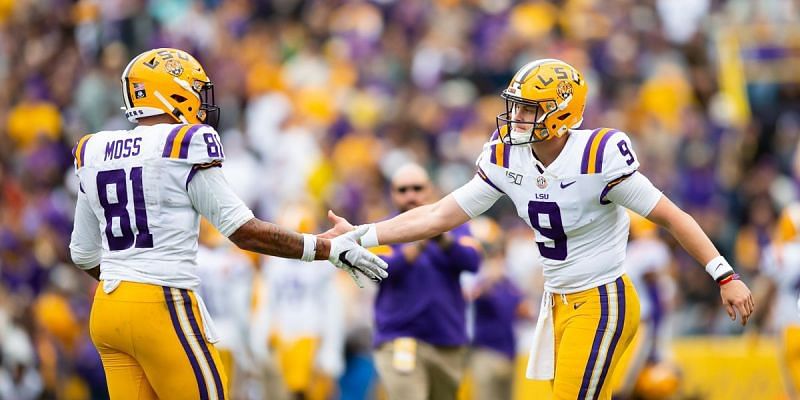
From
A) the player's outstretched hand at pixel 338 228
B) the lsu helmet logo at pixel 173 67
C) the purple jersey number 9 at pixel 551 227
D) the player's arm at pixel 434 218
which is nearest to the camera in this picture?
the lsu helmet logo at pixel 173 67

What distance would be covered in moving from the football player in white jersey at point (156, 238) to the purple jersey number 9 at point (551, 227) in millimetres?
1245

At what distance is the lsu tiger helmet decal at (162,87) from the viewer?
6066 millimetres

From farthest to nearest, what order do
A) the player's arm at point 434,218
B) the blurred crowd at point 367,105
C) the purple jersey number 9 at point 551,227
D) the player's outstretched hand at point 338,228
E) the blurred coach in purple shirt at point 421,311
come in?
the blurred crowd at point 367,105 < the blurred coach in purple shirt at point 421,311 < the player's arm at point 434,218 < the player's outstretched hand at point 338,228 < the purple jersey number 9 at point 551,227

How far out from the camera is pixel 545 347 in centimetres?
660

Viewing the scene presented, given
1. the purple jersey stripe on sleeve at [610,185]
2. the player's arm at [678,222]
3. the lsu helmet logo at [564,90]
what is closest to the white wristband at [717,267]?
the player's arm at [678,222]

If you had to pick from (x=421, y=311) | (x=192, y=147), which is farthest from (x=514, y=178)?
(x=421, y=311)

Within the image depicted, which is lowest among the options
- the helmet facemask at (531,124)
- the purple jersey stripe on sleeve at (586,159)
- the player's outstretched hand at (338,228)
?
the player's outstretched hand at (338,228)

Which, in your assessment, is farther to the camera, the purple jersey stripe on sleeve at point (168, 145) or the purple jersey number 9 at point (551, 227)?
the purple jersey number 9 at point (551, 227)

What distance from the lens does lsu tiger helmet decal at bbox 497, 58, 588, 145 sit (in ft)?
21.0

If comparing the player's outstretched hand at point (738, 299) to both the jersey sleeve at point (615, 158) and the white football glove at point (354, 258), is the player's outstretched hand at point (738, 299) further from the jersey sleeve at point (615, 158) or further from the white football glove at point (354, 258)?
the white football glove at point (354, 258)

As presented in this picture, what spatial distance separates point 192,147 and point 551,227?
1.81m

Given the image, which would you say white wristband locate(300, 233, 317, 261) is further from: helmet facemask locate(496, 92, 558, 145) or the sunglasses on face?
the sunglasses on face

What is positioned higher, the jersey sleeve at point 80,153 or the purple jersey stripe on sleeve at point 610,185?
the jersey sleeve at point 80,153

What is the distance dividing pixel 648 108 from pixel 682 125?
30.8 inches
